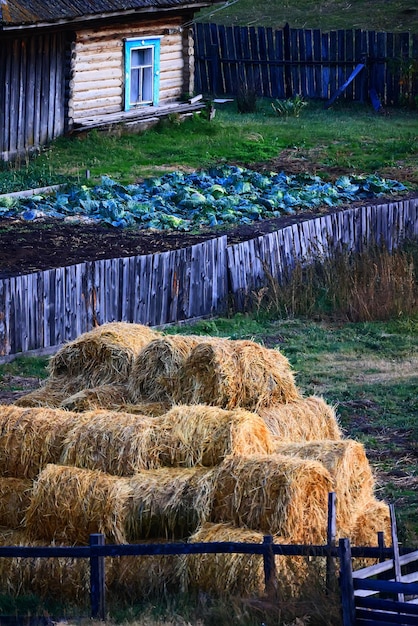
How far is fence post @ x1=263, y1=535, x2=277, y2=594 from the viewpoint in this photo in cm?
667

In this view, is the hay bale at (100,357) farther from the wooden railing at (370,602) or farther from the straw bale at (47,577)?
the wooden railing at (370,602)

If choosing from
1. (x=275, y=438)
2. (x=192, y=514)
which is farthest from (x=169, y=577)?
(x=275, y=438)

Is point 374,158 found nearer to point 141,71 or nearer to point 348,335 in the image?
point 141,71

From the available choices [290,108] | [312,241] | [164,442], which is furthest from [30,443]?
[290,108]

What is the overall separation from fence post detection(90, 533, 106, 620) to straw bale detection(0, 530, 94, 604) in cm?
55

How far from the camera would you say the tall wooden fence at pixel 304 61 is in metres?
29.2

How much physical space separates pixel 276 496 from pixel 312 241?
940 cm

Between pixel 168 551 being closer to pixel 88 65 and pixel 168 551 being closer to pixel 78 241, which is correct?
pixel 78 241

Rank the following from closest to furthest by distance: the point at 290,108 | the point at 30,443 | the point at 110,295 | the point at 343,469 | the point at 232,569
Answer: the point at 232,569
the point at 343,469
the point at 30,443
the point at 110,295
the point at 290,108

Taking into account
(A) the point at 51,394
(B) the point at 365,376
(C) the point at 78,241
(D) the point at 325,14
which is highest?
(D) the point at 325,14

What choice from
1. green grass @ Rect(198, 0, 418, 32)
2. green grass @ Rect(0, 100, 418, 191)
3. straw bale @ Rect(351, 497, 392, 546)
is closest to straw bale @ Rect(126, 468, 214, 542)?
straw bale @ Rect(351, 497, 392, 546)

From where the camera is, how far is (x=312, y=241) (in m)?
16.4

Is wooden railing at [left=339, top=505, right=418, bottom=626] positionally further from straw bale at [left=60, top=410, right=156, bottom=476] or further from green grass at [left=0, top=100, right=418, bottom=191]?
green grass at [left=0, top=100, right=418, bottom=191]

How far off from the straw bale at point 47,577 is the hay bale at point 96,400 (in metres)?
1.72
